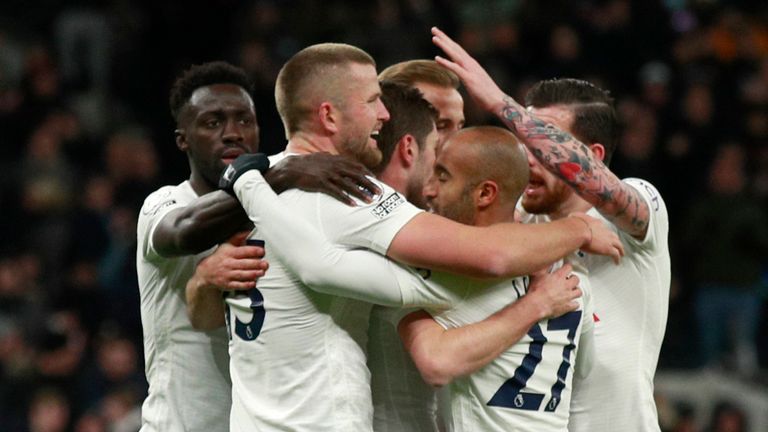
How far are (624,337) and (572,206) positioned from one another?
1.80ft

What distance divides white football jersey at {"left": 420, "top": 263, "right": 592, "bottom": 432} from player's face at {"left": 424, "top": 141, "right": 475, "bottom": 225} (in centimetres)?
23

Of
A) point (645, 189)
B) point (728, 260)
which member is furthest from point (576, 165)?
point (728, 260)

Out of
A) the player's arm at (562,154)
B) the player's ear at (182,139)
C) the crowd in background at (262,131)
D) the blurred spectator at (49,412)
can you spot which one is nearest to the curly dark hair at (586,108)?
the player's arm at (562,154)

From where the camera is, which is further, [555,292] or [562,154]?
[562,154]

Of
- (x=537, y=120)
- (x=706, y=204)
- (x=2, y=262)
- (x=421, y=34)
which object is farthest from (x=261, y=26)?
(x=537, y=120)

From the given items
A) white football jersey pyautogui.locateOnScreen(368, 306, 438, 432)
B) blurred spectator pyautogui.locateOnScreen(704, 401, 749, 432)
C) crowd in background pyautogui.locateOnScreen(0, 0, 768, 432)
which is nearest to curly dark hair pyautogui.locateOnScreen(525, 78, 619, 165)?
white football jersey pyautogui.locateOnScreen(368, 306, 438, 432)

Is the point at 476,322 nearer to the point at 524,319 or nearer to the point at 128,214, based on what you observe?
the point at 524,319

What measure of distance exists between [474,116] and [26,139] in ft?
14.9

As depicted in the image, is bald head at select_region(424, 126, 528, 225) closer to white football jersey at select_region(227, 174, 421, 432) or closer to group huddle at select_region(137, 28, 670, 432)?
group huddle at select_region(137, 28, 670, 432)

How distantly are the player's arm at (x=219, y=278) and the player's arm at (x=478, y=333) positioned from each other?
562mm

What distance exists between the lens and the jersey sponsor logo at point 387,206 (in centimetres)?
430

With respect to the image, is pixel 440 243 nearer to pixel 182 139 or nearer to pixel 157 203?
pixel 157 203

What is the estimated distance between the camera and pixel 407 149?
16.3ft

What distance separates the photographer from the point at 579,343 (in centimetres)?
472
